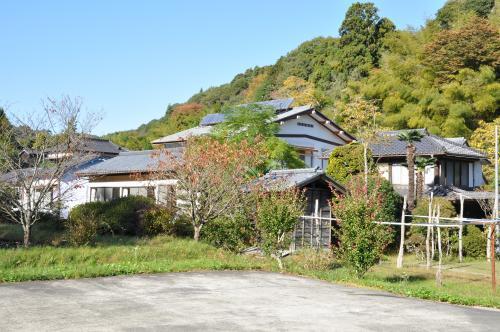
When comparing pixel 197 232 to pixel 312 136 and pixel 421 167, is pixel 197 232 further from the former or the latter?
pixel 312 136

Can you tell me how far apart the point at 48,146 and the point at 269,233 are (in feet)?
21.7

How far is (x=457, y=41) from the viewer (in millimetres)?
37031

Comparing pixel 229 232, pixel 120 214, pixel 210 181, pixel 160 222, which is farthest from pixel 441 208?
pixel 120 214

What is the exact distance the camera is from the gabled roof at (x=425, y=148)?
1014 inches

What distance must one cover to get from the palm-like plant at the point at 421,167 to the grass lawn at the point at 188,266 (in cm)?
690

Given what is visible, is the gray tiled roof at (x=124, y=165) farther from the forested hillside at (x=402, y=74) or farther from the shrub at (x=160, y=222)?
the forested hillside at (x=402, y=74)

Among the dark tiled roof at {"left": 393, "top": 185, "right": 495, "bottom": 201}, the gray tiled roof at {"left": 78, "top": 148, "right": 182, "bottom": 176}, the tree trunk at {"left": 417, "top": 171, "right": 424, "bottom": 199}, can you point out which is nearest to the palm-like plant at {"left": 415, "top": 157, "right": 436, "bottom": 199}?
the tree trunk at {"left": 417, "top": 171, "right": 424, "bottom": 199}

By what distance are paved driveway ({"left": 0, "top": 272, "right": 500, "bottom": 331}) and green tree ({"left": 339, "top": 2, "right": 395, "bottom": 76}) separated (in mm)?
40215

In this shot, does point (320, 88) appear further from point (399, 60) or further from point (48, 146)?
point (48, 146)

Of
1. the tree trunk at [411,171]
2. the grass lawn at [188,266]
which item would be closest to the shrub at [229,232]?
the grass lawn at [188,266]

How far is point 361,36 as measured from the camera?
1989 inches

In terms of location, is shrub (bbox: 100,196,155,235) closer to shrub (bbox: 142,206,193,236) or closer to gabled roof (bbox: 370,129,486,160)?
shrub (bbox: 142,206,193,236)

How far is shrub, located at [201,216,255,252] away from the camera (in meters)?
16.5

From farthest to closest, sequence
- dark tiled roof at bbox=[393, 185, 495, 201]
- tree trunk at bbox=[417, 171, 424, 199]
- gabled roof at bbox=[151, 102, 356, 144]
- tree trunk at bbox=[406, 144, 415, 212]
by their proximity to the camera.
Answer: gabled roof at bbox=[151, 102, 356, 144] < tree trunk at bbox=[417, 171, 424, 199] < dark tiled roof at bbox=[393, 185, 495, 201] < tree trunk at bbox=[406, 144, 415, 212]
